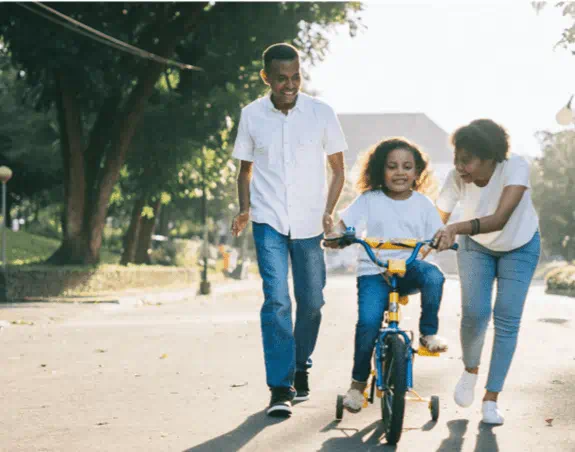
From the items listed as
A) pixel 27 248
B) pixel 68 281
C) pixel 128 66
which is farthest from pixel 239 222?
pixel 27 248

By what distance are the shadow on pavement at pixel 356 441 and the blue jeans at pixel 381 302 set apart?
290 millimetres

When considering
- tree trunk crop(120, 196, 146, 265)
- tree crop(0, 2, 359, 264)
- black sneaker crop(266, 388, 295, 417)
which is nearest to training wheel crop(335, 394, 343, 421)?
black sneaker crop(266, 388, 295, 417)

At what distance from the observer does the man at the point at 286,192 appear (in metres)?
6.27

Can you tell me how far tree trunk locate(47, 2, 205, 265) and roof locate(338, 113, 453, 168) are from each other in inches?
3004

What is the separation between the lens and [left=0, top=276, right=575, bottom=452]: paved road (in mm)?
5324

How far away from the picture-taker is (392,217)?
5.72m

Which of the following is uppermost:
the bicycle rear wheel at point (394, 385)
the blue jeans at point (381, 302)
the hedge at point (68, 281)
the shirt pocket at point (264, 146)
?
the shirt pocket at point (264, 146)

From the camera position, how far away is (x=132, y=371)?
8.50 m

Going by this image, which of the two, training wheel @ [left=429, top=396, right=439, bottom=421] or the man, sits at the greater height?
the man

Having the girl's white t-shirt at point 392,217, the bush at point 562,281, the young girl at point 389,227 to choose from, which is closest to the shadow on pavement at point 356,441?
the young girl at point 389,227

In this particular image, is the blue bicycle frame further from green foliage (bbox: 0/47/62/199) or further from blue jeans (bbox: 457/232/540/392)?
green foliage (bbox: 0/47/62/199)

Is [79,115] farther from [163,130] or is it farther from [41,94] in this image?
[163,130]

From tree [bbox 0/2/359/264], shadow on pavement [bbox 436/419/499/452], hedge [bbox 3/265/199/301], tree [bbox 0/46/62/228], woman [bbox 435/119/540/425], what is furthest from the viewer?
tree [bbox 0/46/62/228]

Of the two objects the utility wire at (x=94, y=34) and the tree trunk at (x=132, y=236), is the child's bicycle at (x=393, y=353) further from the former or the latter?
the tree trunk at (x=132, y=236)
